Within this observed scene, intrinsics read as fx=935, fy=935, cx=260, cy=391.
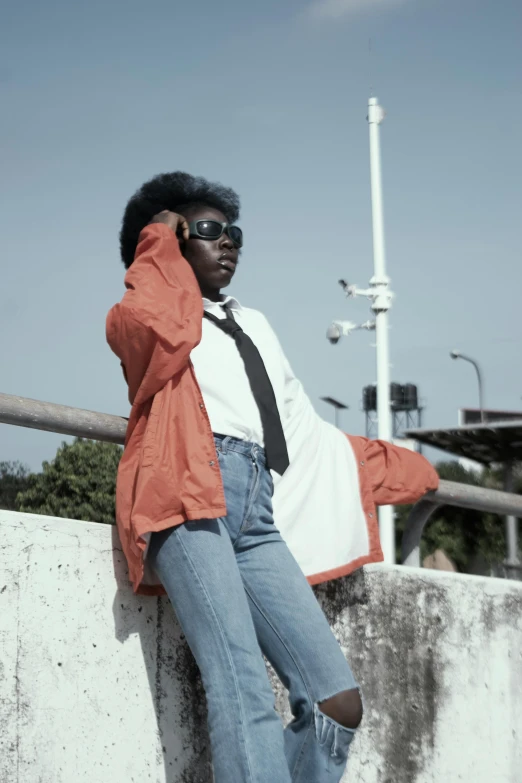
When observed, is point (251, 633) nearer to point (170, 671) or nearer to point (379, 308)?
point (170, 671)

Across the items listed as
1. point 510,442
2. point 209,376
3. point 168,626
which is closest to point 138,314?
point 209,376

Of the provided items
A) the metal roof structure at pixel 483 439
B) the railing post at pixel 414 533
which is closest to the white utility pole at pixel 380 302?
the metal roof structure at pixel 483 439

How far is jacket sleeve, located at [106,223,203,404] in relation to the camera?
2576 mm

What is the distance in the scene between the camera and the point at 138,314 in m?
2.57

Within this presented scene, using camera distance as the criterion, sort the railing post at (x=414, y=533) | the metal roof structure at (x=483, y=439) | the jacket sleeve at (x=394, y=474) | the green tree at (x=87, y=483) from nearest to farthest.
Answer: the jacket sleeve at (x=394, y=474) < the railing post at (x=414, y=533) < the green tree at (x=87, y=483) < the metal roof structure at (x=483, y=439)

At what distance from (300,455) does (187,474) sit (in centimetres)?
72

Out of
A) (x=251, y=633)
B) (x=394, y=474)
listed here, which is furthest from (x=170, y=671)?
(x=394, y=474)

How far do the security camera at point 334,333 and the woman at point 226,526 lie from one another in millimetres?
15822

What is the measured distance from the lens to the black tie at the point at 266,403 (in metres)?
2.76

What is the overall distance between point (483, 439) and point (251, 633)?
1283cm

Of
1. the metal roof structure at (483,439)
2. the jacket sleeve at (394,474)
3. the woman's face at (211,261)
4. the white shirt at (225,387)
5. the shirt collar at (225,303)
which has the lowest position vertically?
the jacket sleeve at (394,474)

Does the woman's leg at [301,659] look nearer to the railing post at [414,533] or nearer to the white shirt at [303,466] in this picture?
the white shirt at [303,466]

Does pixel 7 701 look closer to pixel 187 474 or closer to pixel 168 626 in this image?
pixel 168 626

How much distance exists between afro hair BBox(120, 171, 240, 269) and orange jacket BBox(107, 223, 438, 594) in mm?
585
